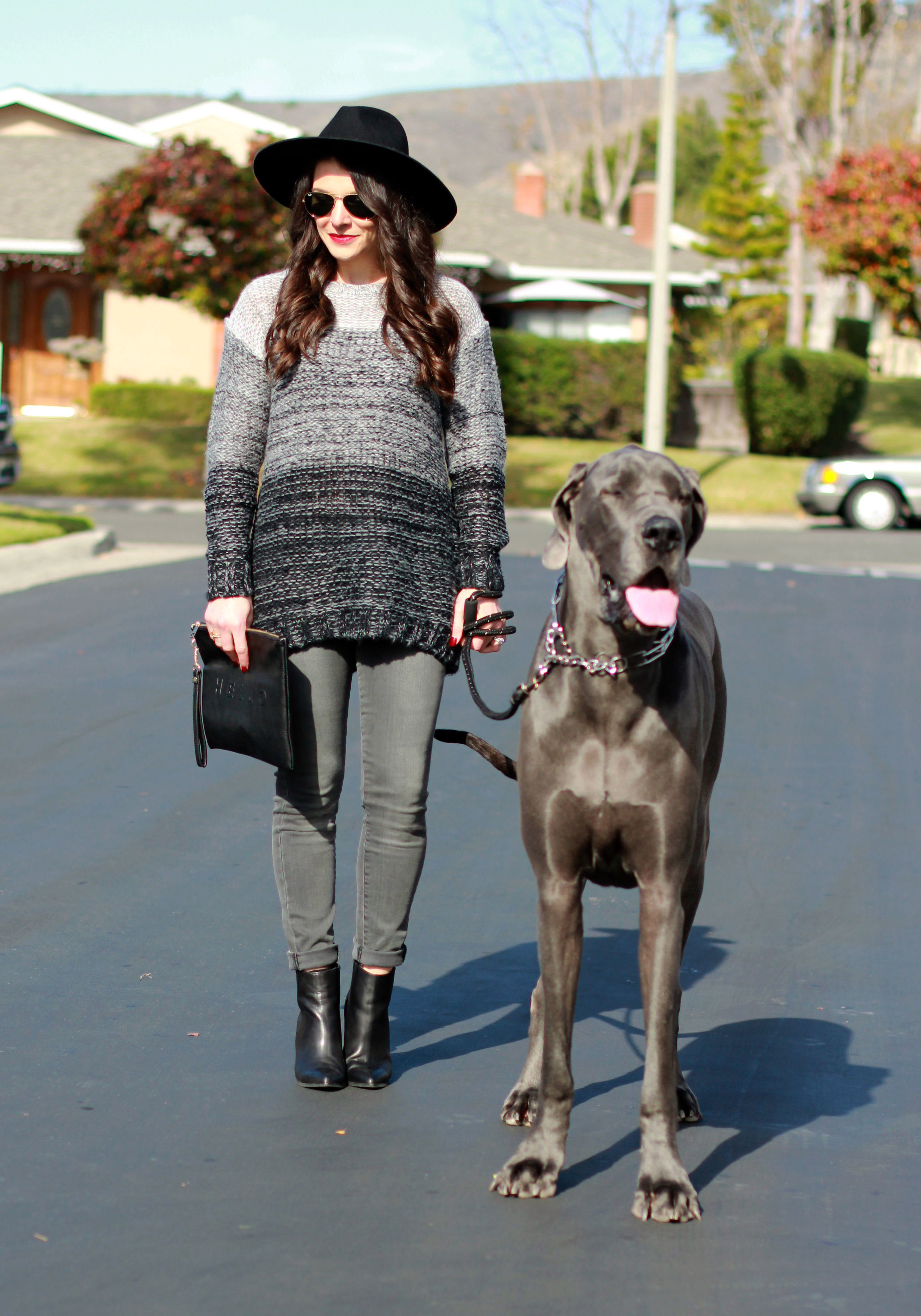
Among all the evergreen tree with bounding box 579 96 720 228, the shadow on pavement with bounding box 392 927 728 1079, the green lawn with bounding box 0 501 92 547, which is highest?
the evergreen tree with bounding box 579 96 720 228

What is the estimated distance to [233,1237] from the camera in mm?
3146

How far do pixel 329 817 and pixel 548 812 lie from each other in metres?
0.86

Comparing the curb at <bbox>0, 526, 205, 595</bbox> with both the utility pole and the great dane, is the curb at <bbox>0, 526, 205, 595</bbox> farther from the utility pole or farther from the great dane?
the great dane

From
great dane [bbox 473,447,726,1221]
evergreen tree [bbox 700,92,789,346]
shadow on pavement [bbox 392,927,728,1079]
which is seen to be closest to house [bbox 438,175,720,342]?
evergreen tree [bbox 700,92,789,346]

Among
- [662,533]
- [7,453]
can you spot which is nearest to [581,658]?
[662,533]

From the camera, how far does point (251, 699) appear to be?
12.5 ft

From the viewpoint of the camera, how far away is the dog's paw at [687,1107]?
12.5 ft

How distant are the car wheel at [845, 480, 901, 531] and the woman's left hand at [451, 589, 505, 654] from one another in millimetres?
20340

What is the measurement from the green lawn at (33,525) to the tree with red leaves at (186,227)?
8.04m

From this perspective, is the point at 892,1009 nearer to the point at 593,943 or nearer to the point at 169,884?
the point at 593,943

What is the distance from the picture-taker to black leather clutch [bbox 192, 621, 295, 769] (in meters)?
3.78

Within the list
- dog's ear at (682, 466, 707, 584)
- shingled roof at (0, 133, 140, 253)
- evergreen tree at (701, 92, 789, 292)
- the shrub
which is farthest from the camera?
evergreen tree at (701, 92, 789, 292)

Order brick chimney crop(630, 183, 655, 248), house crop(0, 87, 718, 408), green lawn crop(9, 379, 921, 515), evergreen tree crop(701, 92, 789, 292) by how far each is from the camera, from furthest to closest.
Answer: evergreen tree crop(701, 92, 789, 292) → brick chimney crop(630, 183, 655, 248) → house crop(0, 87, 718, 408) → green lawn crop(9, 379, 921, 515)

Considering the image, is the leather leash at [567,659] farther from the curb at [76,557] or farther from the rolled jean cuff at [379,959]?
the curb at [76,557]
